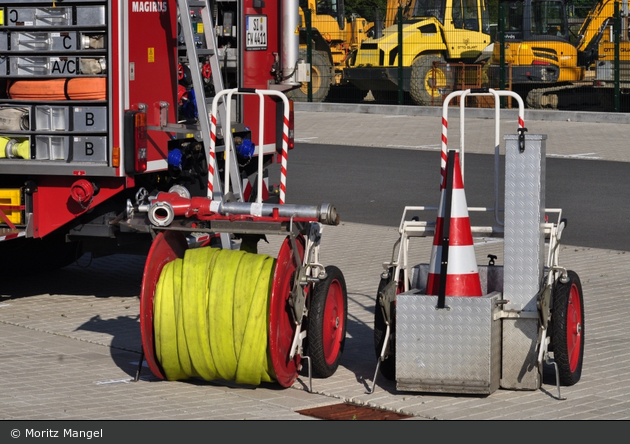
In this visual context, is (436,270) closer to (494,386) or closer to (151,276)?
(494,386)

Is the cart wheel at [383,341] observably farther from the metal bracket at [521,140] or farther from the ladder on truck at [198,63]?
the ladder on truck at [198,63]

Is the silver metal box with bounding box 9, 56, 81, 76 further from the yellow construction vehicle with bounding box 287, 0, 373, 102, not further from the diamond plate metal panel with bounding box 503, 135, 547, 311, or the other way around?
the yellow construction vehicle with bounding box 287, 0, 373, 102

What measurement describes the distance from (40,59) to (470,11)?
2117 cm

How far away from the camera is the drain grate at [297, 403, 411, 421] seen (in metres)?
6.43

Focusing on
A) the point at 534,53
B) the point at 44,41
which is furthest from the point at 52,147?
the point at 534,53

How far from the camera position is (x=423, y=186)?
658 inches

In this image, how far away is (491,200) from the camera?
15367mm

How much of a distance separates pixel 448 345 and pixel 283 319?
1039 mm

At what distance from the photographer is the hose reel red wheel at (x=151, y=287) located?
6.97 meters

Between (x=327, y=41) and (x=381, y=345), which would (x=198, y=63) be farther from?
(x=327, y=41)

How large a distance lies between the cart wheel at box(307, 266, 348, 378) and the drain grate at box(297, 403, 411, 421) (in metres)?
0.54

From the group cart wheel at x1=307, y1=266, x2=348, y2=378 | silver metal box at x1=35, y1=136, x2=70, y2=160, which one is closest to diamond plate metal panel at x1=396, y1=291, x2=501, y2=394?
cart wheel at x1=307, y1=266, x2=348, y2=378

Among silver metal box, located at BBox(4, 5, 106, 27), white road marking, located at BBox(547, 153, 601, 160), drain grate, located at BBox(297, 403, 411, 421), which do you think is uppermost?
silver metal box, located at BBox(4, 5, 106, 27)
